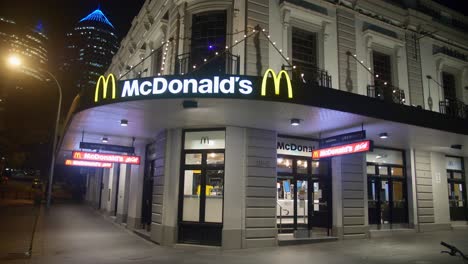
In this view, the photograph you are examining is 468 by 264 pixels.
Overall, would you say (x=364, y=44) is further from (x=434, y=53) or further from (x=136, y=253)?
(x=136, y=253)

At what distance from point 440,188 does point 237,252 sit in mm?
11044

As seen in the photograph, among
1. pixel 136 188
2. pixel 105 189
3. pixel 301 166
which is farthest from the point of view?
pixel 105 189

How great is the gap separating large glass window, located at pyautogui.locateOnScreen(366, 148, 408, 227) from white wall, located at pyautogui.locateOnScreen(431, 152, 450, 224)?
5.46 ft

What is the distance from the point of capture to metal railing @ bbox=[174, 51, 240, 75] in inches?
461

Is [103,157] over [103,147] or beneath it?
beneath

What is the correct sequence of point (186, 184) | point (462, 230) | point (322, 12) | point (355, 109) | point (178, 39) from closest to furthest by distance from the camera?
1. point (355, 109)
2. point (186, 184)
3. point (178, 39)
4. point (322, 12)
5. point (462, 230)

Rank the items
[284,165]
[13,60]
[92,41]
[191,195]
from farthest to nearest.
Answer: [92,41] → [13,60] → [284,165] → [191,195]

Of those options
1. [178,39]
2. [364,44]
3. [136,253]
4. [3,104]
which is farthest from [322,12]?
[3,104]

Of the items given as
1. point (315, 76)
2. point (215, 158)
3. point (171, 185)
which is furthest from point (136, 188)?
point (315, 76)

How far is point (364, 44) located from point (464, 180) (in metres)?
9.21

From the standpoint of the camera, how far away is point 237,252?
10547 mm

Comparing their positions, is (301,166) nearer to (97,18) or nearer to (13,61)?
(13,61)

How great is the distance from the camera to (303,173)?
44.0ft

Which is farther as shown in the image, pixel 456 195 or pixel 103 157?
pixel 456 195
